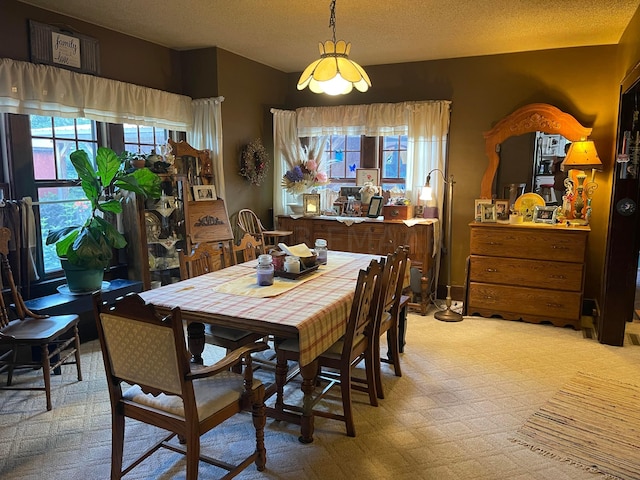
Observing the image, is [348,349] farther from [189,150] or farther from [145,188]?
[189,150]

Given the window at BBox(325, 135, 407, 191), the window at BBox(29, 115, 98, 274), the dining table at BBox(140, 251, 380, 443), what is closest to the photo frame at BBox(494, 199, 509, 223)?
the window at BBox(325, 135, 407, 191)

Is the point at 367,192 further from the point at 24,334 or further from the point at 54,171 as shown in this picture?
the point at 24,334

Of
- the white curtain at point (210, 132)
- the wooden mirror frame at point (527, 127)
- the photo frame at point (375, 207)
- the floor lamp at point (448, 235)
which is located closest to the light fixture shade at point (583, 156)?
the wooden mirror frame at point (527, 127)

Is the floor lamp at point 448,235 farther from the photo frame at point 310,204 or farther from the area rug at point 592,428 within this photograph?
the area rug at point 592,428

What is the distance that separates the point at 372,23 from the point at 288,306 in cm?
258

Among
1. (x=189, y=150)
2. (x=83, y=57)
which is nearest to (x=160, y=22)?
(x=83, y=57)

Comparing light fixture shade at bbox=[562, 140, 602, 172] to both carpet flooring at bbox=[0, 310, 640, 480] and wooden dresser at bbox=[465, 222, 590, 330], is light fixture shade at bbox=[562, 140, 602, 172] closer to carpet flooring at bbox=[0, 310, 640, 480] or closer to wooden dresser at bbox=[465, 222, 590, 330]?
wooden dresser at bbox=[465, 222, 590, 330]

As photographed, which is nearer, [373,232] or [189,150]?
[189,150]

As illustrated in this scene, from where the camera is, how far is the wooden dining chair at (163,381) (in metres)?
1.70

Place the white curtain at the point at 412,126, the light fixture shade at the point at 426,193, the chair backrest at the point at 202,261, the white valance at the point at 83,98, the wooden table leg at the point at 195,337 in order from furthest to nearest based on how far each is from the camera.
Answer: the white curtain at the point at 412,126
the light fixture shade at the point at 426,193
the white valance at the point at 83,98
the chair backrest at the point at 202,261
the wooden table leg at the point at 195,337

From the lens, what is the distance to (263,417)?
207cm

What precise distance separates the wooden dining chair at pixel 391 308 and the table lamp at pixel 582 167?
81.1 inches

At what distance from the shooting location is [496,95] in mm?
4695

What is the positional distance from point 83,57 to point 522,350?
13.5 feet
